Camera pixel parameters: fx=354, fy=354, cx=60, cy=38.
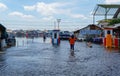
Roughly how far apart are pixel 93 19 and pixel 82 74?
273ft

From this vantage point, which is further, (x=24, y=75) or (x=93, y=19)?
(x=93, y=19)

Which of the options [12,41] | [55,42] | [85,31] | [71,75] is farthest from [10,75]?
[85,31]

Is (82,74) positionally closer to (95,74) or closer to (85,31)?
(95,74)

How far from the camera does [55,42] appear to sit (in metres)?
58.6

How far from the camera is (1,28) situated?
45000 millimetres

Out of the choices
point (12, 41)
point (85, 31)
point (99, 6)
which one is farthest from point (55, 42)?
point (99, 6)

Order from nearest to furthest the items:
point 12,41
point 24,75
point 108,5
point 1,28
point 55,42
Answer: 1. point 24,75
2. point 1,28
3. point 12,41
4. point 55,42
5. point 108,5

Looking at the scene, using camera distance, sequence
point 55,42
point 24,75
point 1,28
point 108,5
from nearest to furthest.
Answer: point 24,75, point 1,28, point 55,42, point 108,5

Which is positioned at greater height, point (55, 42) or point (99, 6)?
point (99, 6)

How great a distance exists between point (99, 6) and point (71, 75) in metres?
81.2

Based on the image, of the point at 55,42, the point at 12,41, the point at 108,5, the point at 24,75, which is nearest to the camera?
the point at 24,75

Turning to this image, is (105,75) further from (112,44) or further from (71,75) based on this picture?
(112,44)

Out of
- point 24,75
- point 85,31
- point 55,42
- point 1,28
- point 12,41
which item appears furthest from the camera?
point 85,31

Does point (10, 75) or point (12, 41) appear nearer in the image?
point (10, 75)
